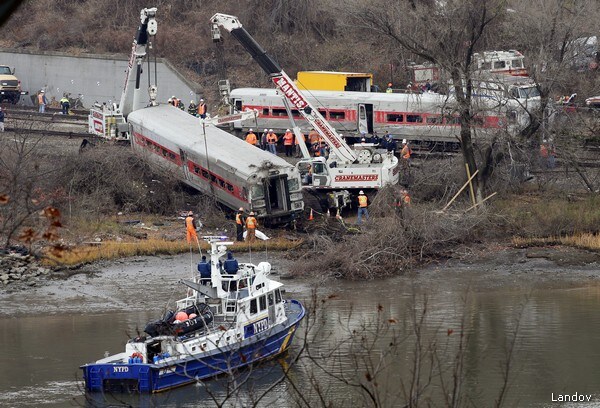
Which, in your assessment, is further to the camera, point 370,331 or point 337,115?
point 337,115

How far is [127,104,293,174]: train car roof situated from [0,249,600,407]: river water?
3.61 m

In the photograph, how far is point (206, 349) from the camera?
23469 mm

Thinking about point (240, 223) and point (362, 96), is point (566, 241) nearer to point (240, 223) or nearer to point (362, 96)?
point (240, 223)

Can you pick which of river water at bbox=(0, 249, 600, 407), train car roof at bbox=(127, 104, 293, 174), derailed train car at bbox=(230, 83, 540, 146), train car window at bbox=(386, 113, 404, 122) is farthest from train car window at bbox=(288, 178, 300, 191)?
train car window at bbox=(386, 113, 404, 122)

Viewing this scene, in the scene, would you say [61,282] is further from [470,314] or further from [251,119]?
[251,119]

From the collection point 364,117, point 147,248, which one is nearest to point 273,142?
point 364,117

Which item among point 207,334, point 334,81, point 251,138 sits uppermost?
point 334,81

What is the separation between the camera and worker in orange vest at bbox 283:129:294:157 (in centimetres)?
4473

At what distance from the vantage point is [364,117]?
4609cm

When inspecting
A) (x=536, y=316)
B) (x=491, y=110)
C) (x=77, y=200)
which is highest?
(x=491, y=110)

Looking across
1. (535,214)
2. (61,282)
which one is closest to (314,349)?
(61,282)

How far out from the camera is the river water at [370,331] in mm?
22891

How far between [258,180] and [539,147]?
1062cm

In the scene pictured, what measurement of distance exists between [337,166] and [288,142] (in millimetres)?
6505
